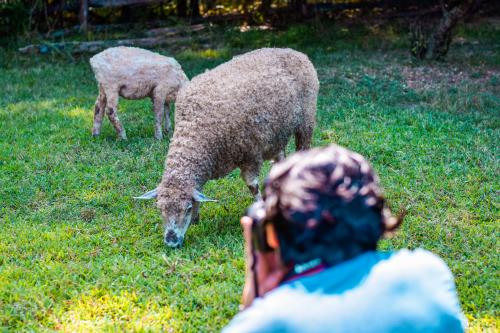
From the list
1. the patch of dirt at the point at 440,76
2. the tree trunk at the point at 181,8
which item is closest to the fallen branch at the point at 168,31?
the tree trunk at the point at 181,8

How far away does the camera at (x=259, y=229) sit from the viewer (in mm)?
1812

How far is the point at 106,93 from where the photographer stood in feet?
28.5

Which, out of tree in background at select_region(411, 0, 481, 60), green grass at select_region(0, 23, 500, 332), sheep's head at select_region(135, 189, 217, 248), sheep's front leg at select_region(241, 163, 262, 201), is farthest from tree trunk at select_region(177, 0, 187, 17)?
sheep's head at select_region(135, 189, 217, 248)

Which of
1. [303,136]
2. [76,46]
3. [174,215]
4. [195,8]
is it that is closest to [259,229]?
[174,215]

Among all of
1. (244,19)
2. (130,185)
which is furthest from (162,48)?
(130,185)

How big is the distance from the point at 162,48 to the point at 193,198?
9698mm

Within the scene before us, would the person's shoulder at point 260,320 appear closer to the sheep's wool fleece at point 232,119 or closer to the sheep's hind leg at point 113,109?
the sheep's wool fleece at point 232,119

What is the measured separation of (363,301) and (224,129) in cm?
418

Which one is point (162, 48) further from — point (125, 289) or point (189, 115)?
point (125, 289)

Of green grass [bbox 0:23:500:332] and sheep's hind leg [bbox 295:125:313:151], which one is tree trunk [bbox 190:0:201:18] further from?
sheep's hind leg [bbox 295:125:313:151]

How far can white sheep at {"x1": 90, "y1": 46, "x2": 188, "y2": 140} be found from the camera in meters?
8.66

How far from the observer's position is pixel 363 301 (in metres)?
1.64

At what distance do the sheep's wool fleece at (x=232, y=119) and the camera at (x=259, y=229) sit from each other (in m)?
3.70

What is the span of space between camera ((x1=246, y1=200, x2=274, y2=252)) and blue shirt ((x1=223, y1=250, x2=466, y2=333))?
0.16m
